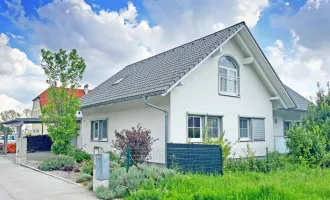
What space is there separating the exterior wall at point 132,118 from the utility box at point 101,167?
4138mm

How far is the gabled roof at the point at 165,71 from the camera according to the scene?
1226 cm

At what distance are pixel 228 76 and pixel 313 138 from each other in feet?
15.4

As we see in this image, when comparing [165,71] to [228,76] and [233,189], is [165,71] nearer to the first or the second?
[228,76]

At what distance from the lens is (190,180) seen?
26.2ft

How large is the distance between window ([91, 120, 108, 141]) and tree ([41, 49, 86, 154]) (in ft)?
5.86

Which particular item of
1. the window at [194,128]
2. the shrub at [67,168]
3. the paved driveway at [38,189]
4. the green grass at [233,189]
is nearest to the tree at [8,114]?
the shrub at [67,168]

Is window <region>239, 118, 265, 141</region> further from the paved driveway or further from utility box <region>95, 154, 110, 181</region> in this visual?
the paved driveway

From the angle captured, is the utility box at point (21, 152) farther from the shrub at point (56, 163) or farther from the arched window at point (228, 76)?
the arched window at point (228, 76)

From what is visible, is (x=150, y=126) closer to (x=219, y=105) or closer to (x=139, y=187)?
(x=219, y=105)

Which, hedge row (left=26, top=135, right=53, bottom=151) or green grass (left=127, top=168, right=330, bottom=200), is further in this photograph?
hedge row (left=26, top=135, right=53, bottom=151)

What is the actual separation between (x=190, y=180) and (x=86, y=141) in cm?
1188

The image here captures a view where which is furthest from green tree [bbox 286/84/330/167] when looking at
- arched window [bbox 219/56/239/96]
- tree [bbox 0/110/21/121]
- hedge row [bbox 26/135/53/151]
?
tree [bbox 0/110/21/121]

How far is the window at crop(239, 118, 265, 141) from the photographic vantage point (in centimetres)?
1530

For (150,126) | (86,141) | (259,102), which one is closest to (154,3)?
(150,126)
